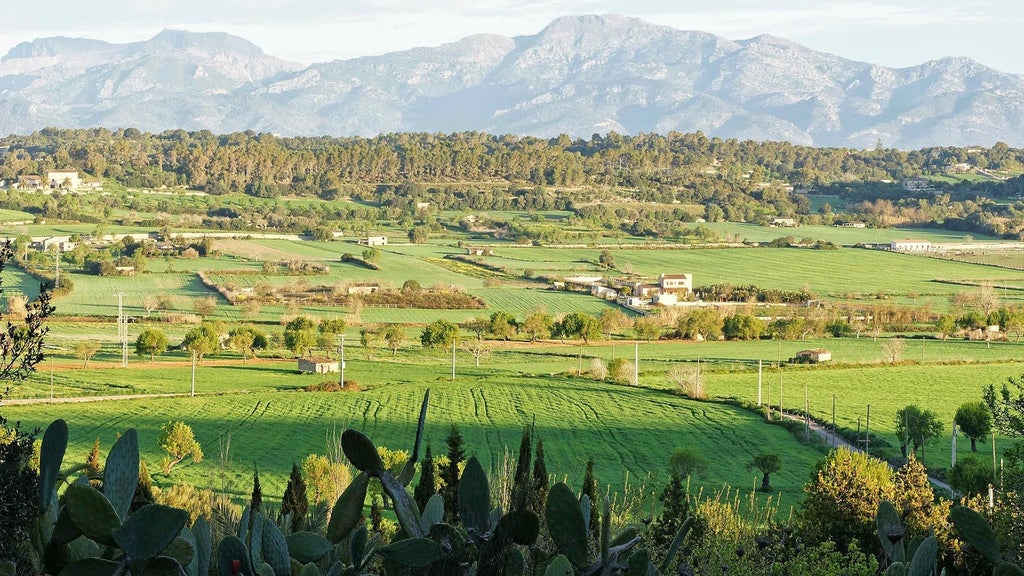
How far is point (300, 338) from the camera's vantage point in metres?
46.3

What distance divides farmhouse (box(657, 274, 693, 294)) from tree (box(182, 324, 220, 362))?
28.3m

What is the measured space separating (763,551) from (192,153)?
122 metres

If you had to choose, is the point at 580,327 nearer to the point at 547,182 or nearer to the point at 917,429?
the point at 917,429

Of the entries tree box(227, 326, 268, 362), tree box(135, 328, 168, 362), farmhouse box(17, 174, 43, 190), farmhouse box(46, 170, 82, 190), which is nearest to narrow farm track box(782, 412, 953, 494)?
tree box(227, 326, 268, 362)

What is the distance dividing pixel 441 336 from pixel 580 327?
707 cm

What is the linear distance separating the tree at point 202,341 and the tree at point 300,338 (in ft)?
9.37

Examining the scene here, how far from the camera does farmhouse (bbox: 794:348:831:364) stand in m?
47.1

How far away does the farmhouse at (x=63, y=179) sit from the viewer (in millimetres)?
108156

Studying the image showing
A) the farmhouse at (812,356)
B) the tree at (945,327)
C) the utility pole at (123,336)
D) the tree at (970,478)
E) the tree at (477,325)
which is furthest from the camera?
the tree at (945,327)

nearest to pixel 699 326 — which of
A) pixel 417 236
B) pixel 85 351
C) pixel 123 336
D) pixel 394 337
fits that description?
pixel 394 337

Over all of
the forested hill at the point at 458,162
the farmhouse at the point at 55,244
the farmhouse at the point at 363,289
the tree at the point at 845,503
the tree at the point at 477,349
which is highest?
the forested hill at the point at 458,162

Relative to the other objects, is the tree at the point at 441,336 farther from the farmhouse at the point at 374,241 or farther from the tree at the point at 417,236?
the tree at the point at 417,236

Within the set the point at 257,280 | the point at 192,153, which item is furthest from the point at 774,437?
the point at 192,153

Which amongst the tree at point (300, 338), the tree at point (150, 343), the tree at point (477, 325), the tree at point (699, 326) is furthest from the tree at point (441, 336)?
the tree at point (699, 326)
